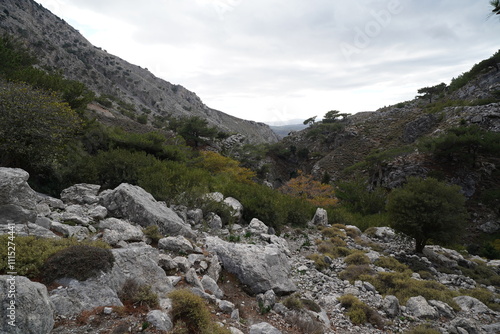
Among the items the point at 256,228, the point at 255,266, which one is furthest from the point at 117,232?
the point at 256,228

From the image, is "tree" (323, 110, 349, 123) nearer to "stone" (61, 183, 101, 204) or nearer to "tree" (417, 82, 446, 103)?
"tree" (417, 82, 446, 103)

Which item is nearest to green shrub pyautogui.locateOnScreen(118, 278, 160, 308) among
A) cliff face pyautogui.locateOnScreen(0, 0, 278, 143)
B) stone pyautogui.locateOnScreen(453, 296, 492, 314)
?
stone pyautogui.locateOnScreen(453, 296, 492, 314)

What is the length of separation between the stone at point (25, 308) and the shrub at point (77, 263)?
76 centimetres

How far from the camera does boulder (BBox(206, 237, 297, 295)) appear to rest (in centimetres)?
679

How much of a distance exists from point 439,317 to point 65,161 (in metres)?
A: 14.4

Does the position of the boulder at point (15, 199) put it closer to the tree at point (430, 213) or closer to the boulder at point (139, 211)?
the boulder at point (139, 211)

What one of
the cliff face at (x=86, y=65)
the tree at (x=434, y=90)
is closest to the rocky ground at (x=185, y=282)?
the cliff face at (x=86, y=65)

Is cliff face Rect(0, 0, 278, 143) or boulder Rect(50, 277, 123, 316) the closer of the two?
boulder Rect(50, 277, 123, 316)

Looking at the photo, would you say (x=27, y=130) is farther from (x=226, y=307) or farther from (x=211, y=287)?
(x=226, y=307)

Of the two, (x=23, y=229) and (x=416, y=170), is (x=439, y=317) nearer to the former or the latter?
(x=23, y=229)

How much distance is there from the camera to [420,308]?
724cm

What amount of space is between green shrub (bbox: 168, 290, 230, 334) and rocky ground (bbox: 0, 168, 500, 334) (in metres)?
0.19

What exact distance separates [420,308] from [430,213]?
706 cm

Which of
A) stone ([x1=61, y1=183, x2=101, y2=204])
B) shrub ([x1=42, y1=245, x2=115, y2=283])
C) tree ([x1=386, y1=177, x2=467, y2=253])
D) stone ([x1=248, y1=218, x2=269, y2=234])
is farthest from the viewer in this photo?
tree ([x1=386, y1=177, x2=467, y2=253])
